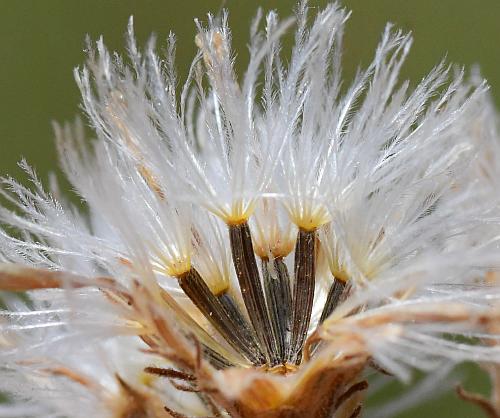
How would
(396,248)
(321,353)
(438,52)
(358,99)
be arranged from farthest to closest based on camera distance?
(438,52), (358,99), (396,248), (321,353)

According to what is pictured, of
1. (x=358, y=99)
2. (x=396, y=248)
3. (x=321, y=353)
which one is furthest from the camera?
(x=358, y=99)

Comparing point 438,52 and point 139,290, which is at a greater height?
point 438,52

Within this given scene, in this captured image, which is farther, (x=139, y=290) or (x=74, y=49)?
(x=74, y=49)

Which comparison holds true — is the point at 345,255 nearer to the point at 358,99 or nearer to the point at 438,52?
the point at 358,99

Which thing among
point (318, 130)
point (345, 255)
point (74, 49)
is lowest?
point (345, 255)

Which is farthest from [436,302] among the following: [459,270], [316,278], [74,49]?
[74,49]

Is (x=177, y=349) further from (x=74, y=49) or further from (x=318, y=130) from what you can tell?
(x=74, y=49)
